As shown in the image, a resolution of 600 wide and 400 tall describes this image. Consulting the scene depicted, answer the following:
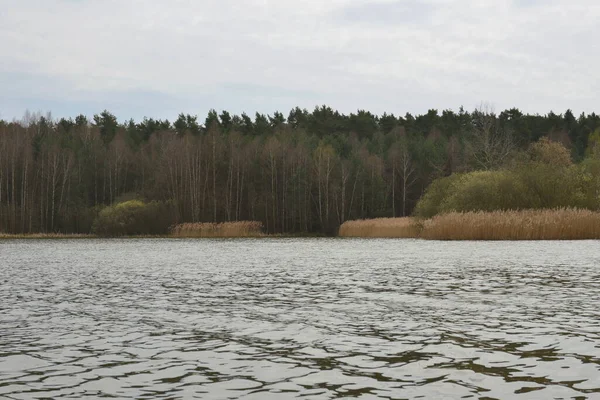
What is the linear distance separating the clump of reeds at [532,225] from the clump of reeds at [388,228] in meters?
9.53

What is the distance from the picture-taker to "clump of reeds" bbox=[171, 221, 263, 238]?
6162 centimetres

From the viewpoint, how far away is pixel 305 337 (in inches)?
356

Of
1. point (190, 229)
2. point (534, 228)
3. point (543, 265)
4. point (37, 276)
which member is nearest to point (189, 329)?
point (37, 276)

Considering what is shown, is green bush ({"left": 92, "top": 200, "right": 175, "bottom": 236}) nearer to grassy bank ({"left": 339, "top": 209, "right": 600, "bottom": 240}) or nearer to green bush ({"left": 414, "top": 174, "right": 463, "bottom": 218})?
green bush ({"left": 414, "top": 174, "right": 463, "bottom": 218})

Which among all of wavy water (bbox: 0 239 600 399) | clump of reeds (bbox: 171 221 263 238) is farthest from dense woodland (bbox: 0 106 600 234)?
wavy water (bbox: 0 239 600 399)

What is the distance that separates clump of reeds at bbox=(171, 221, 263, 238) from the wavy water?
144 feet

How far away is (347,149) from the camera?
100062 mm

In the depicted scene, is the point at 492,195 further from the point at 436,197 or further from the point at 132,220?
the point at 132,220

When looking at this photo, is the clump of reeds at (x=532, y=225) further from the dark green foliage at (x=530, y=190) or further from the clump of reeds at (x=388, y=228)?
the clump of reeds at (x=388, y=228)

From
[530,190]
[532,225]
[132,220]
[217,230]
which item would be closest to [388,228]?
[530,190]

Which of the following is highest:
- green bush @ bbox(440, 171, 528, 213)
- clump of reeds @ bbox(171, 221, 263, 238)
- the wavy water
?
green bush @ bbox(440, 171, 528, 213)

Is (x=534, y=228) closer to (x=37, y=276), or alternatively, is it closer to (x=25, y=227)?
(x=37, y=276)

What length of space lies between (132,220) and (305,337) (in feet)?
196

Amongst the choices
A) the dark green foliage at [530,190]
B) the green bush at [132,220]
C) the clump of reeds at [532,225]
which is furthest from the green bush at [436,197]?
the green bush at [132,220]
